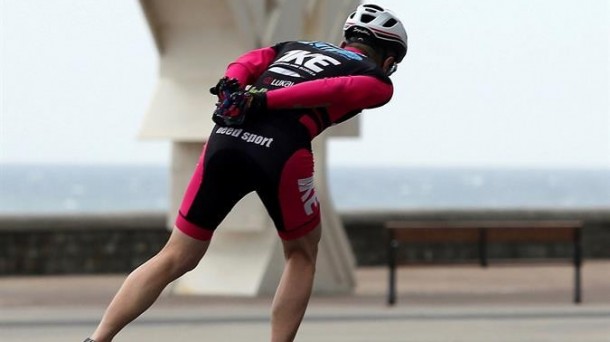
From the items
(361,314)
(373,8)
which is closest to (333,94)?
(373,8)

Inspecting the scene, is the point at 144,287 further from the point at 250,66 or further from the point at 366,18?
the point at 366,18

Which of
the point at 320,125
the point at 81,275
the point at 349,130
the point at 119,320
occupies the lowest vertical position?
the point at 81,275

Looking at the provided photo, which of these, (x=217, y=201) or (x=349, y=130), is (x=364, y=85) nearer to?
(x=217, y=201)

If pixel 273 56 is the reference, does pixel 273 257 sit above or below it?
below

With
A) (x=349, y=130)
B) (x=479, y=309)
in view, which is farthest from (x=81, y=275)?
(x=479, y=309)

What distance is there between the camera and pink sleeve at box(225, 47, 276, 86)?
28.5 feet

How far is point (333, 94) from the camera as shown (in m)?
8.50

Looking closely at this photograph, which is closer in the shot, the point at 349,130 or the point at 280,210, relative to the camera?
the point at 280,210

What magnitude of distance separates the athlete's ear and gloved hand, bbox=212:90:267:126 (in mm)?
751

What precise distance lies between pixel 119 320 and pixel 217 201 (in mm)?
679

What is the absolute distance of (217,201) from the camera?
8.47 metres

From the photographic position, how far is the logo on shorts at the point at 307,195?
8.55m

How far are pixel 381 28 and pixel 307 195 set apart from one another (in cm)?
87

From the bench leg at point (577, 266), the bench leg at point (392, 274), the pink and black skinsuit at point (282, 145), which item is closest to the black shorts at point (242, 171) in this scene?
the pink and black skinsuit at point (282, 145)
